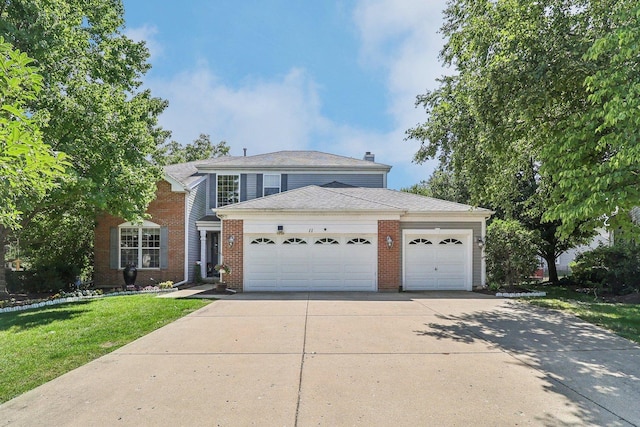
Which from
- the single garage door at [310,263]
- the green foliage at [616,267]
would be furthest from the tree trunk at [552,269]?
the single garage door at [310,263]

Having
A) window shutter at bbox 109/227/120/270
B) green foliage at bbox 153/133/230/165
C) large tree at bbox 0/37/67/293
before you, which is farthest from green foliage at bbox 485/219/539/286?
green foliage at bbox 153/133/230/165

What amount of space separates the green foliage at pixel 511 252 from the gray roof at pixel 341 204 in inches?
37.1

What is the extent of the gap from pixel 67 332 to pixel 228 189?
12338 mm

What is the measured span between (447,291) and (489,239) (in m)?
2.50

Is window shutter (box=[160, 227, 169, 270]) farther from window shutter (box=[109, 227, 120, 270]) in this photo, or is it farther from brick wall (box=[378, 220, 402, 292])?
brick wall (box=[378, 220, 402, 292])

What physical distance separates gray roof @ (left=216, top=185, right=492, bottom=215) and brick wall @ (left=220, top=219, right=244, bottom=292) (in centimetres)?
57

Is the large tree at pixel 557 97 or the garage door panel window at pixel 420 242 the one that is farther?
the garage door panel window at pixel 420 242

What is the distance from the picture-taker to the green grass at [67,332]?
5.12m

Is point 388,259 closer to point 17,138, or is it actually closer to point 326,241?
point 326,241

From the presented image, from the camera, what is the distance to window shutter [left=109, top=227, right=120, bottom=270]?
1595cm

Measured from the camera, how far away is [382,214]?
13422 millimetres

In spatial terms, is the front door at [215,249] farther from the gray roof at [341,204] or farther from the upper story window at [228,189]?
the gray roof at [341,204]

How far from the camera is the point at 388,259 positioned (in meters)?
13.4

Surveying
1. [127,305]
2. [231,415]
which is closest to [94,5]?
[127,305]
